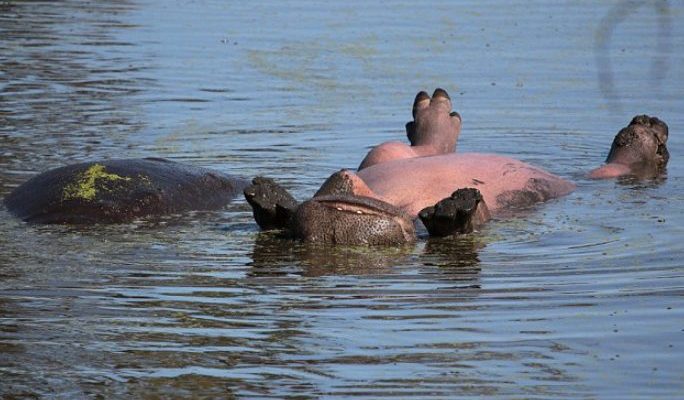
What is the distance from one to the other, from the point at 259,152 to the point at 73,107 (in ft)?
9.32

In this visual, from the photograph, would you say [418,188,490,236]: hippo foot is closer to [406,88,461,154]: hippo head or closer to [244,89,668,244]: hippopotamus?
[244,89,668,244]: hippopotamus

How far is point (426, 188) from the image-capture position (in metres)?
8.52

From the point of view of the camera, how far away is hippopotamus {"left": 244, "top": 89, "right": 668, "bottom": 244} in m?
7.77

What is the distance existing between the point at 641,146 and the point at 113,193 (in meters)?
3.73

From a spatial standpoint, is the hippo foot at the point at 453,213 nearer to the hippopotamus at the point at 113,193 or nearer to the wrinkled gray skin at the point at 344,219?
the wrinkled gray skin at the point at 344,219

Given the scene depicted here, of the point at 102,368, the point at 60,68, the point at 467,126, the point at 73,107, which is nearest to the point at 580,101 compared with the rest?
the point at 467,126

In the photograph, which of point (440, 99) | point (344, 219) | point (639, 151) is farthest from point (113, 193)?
point (639, 151)

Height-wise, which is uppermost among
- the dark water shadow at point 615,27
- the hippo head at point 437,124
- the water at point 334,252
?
the dark water shadow at point 615,27

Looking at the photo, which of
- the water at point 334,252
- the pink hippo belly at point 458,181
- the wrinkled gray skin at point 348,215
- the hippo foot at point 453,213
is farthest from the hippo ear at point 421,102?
the hippo foot at point 453,213

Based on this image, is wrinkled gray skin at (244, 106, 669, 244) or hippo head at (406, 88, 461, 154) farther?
hippo head at (406, 88, 461, 154)

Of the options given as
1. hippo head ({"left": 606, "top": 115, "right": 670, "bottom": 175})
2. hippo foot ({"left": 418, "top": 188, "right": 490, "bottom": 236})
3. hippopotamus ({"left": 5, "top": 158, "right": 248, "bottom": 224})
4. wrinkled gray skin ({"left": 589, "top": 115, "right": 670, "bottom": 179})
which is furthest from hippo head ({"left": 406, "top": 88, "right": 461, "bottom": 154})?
hippo foot ({"left": 418, "top": 188, "right": 490, "bottom": 236})

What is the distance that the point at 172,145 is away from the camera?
37.3 ft

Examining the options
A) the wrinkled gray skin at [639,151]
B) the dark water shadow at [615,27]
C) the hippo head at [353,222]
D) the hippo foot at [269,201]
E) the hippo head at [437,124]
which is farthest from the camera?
the wrinkled gray skin at [639,151]

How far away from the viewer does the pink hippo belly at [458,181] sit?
8484 millimetres
